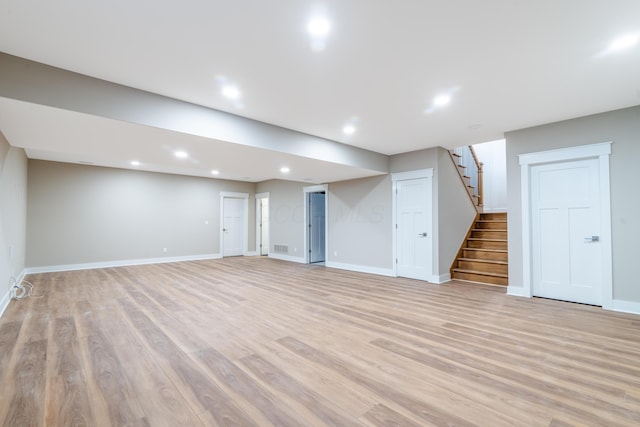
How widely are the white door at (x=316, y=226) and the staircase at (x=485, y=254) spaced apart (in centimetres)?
383

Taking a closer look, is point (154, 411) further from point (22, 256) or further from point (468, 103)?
point (22, 256)

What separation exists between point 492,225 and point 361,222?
295 centimetres

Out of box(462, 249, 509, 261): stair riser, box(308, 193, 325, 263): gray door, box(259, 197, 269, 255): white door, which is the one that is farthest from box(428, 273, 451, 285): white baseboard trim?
box(259, 197, 269, 255): white door

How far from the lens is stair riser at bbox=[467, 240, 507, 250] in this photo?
5.96m

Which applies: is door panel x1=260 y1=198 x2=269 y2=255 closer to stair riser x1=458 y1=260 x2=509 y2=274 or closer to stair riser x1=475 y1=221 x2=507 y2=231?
stair riser x1=458 y1=260 x2=509 y2=274

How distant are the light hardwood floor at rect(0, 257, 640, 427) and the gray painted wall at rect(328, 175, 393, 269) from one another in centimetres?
205

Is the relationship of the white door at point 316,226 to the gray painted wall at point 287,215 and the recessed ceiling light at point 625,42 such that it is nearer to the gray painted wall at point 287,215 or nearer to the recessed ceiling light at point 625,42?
the gray painted wall at point 287,215

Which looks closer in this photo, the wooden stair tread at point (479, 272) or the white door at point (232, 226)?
the wooden stair tread at point (479, 272)

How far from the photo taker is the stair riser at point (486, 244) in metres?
5.96

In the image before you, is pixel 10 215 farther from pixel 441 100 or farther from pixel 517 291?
pixel 517 291

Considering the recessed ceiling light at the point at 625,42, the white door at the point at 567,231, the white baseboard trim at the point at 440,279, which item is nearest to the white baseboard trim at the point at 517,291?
the white door at the point at 567,231

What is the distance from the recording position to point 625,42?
7.88ft

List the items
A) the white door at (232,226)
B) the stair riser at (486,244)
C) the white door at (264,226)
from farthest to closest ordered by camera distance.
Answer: the white door at (264,226), the white door at (232,226), the stair riser at (486,244)

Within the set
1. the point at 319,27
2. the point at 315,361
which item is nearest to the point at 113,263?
the point at 315,361
